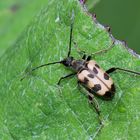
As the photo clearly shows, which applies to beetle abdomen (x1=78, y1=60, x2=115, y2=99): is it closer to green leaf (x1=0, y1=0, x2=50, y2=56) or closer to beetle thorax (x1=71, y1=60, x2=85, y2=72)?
beetle thorax (x1=71, y1=60, x2=85, y2=72)

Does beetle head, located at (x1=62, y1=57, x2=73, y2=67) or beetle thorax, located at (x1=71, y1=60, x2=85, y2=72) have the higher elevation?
beetle head, located at (x1=62, y1=57, x2=73, y2=67)

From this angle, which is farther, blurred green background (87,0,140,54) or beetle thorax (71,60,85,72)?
blurred green background (87,0,140,54)

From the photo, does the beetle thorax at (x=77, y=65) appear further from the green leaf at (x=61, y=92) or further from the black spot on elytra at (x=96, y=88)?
the black spot on elytra at (x=96, y=88)

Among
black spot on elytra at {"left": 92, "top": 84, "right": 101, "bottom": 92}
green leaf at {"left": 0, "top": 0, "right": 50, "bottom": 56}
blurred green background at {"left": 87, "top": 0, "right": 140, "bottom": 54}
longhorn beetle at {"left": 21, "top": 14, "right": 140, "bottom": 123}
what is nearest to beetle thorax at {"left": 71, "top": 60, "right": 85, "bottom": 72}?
longhorn beetle at {"left": 21, "top": 14, "right": 140, "bottom": 123}

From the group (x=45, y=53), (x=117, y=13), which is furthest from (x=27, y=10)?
(x=45, y=53)

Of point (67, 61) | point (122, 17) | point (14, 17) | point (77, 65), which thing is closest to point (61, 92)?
point (67, 61)

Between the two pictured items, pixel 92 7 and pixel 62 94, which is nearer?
pixel 62 94

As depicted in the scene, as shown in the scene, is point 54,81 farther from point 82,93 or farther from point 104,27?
point 104,27
